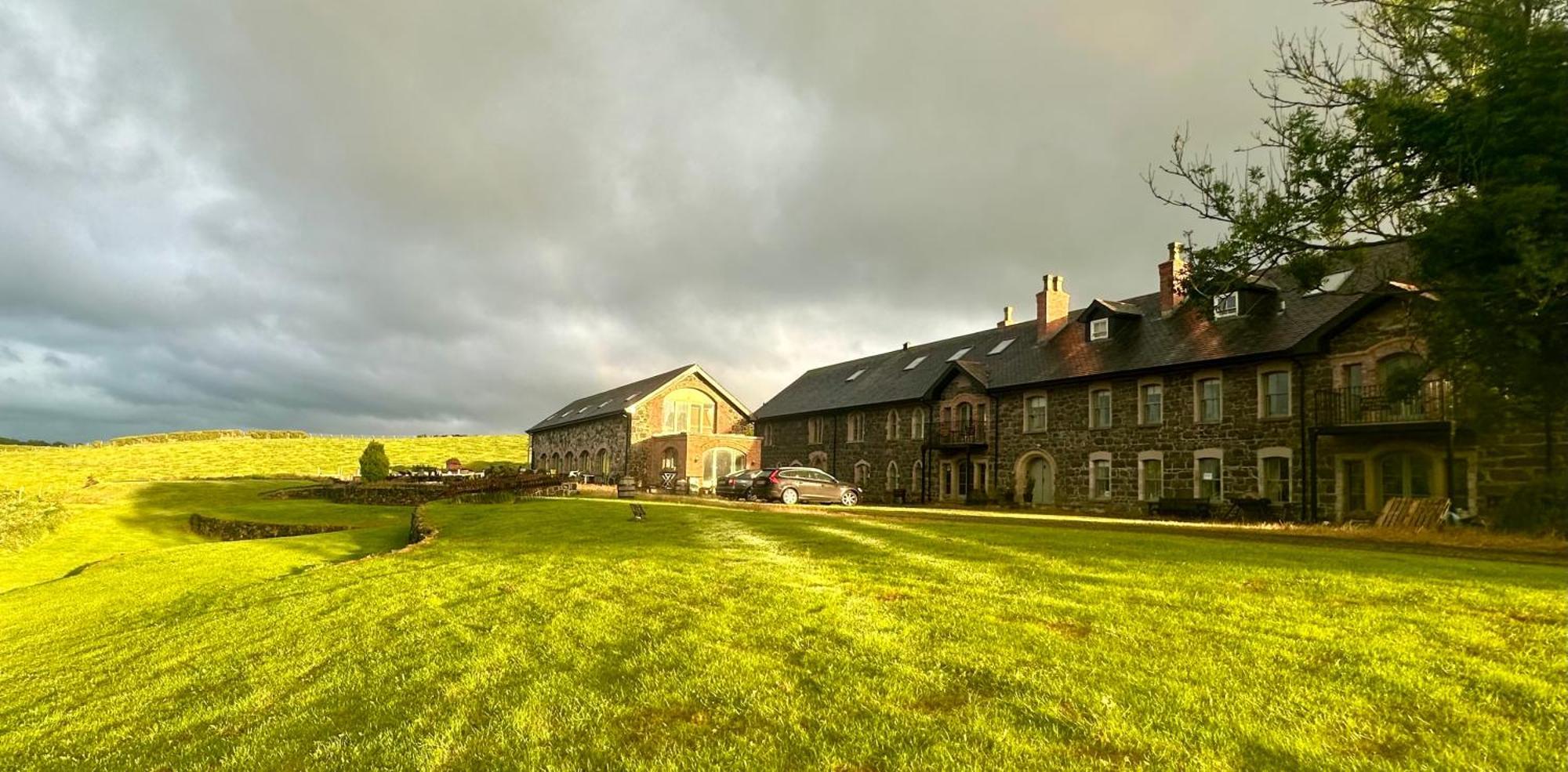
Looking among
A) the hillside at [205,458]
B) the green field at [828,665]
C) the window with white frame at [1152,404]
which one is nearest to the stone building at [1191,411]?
the window with white frame at [1152,404]

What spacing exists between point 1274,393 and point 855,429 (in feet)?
74.9

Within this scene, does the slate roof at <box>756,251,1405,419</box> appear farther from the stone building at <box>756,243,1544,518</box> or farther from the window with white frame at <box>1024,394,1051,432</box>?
the window with white frame at <box>1024,394,1051,432</box>

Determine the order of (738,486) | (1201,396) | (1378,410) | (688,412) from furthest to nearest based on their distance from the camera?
(688,412) < (738,486) < (1201,396) < (1378,410)

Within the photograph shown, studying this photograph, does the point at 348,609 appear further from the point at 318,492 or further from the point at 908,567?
the point at 318,492

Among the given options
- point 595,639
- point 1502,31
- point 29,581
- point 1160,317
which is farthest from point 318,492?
point 1502,31

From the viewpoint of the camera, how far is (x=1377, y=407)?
883 inches

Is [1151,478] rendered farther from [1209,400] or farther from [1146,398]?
[1209,400]

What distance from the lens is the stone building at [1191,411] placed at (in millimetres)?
22062

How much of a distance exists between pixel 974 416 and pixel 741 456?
16.6 metres

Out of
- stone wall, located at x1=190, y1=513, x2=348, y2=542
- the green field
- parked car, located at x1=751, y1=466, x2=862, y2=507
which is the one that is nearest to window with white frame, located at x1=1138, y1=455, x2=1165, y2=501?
parked car, located at x1=751, y1=466, x2=862, y2=507

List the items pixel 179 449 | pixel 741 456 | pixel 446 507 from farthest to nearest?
pixel 179 449 → pixel 741 456 → pixel 446 507

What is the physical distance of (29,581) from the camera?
19.8 m

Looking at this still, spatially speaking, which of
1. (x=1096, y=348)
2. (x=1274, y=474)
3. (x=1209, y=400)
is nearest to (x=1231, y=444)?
(x=1274, y=474)

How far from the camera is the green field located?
496cm
